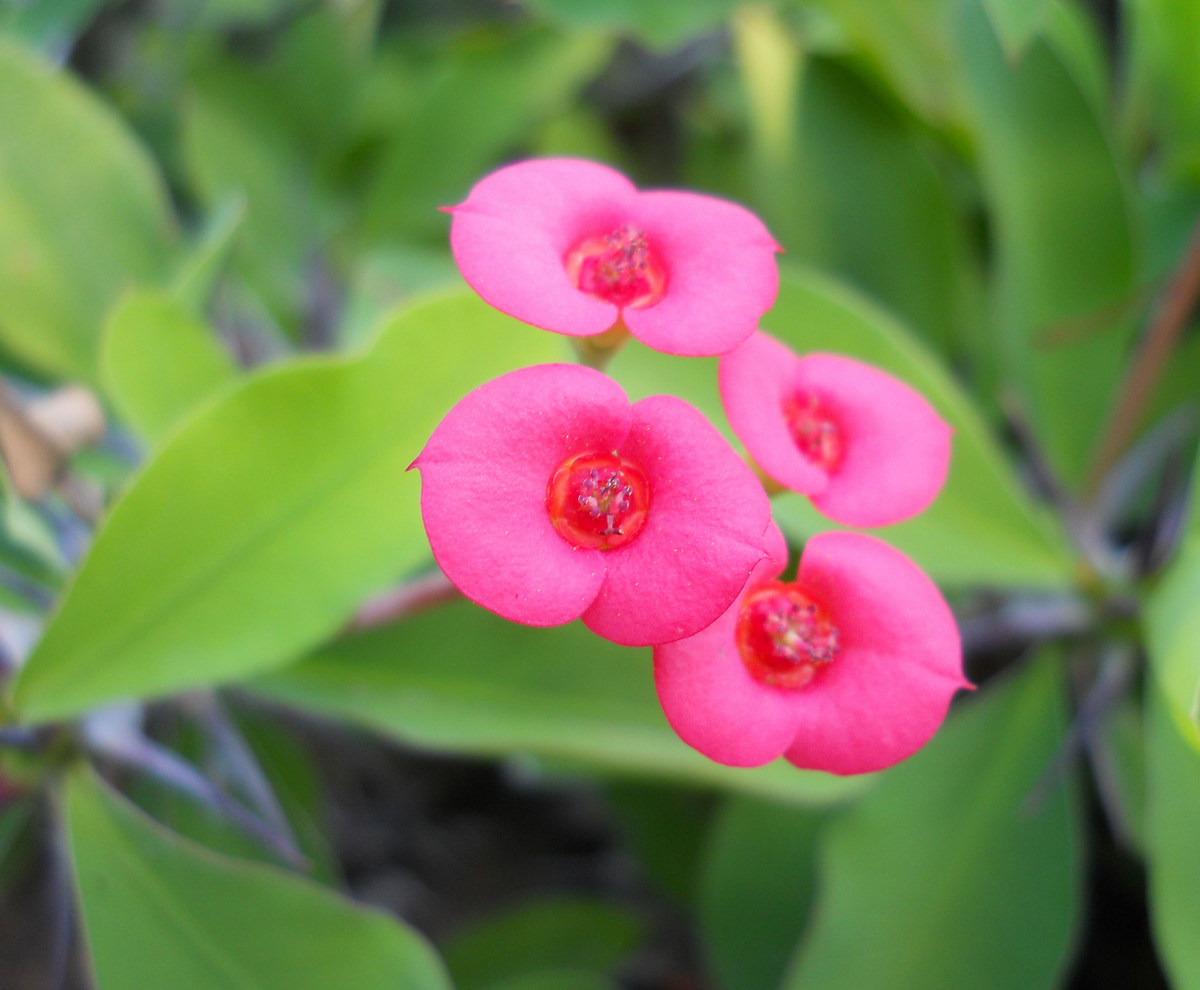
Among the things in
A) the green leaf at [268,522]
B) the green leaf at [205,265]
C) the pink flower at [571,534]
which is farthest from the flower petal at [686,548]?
the green leaf at [205,265]

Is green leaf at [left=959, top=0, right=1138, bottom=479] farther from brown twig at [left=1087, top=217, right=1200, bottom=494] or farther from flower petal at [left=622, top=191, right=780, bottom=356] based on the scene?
flower petal at [left=622, top=191, right=780, bottom=356]

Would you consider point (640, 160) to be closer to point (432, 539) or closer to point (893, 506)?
point (893, 506)

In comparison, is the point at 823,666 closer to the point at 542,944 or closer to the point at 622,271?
the point at 622,271

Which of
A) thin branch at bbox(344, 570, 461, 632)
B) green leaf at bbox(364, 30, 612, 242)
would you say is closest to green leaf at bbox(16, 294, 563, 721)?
thin branch at bbox(344, 570, 461, 632)

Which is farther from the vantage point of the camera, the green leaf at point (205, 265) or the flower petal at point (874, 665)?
the green leaf at point (205, 265)

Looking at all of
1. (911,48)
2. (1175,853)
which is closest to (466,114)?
(911,48)

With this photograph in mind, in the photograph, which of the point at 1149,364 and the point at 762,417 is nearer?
the point at 762,417

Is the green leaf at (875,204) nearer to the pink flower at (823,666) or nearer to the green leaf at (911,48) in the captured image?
the green leaf at (911,48)
